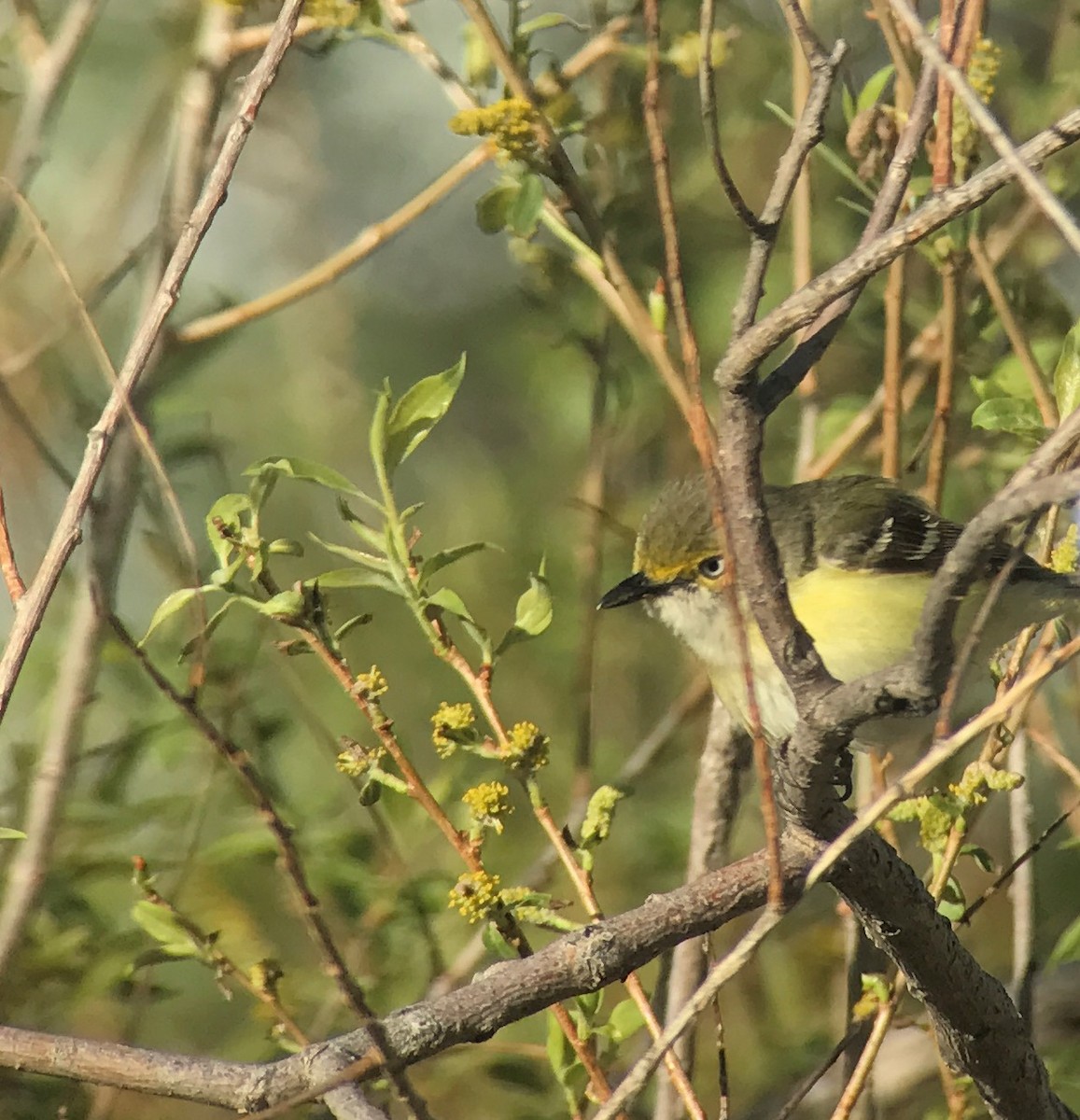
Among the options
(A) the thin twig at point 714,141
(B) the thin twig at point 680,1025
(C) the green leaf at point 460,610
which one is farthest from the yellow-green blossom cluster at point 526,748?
(A) the thin twig at point 714,141

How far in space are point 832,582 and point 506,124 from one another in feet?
4.27

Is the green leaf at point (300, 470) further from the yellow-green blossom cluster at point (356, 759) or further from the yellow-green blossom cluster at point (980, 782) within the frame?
the yellow-green blossom cluster at point (980, 782)

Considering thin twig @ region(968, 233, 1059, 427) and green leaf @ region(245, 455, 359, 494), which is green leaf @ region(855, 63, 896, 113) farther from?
green leaf @ region(245, 455, 359, 494)

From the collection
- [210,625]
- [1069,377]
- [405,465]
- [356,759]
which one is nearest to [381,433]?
[210,625]

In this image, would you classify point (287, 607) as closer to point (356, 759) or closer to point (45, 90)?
point (356, 759)

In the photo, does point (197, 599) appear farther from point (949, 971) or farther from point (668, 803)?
point (668, 803)

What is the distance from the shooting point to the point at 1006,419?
8.07 ft

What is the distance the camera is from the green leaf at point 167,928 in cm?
239

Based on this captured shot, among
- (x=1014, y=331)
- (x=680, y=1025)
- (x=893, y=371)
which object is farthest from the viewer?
(x=893, y=371)

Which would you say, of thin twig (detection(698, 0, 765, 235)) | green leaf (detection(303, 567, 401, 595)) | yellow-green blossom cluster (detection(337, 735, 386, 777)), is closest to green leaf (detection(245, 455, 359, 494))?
green leaf (detection(303, 567, 401, 595))

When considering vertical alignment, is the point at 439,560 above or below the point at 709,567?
above

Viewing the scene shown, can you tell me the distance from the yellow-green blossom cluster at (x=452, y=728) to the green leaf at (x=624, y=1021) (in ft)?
1.71

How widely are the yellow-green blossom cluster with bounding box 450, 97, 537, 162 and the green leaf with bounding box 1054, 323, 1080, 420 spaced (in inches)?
36.8

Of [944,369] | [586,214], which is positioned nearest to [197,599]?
[586,214]
